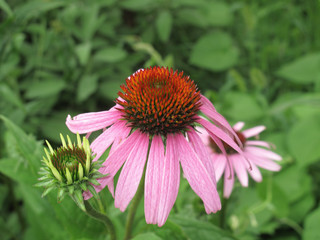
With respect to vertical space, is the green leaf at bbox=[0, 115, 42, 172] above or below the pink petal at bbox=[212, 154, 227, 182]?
above

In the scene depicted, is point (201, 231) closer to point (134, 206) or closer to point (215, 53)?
point (134, 206)

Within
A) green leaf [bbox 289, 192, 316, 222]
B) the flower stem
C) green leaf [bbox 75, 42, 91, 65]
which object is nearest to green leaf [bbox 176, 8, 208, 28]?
green leaf [bbox 75, 42, 91, 65]

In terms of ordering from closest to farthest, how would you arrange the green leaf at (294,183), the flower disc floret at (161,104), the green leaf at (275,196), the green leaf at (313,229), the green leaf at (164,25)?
the flower disc floret at (161,104)
the green leaf at (313,229)
the green leaf at (275,196)
the green leaf at (294,183)
the green leaf at (164,25)

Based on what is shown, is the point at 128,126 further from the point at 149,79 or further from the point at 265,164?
the point at 265,164

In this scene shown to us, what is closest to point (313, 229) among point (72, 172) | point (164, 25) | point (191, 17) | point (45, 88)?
point (72, 172)

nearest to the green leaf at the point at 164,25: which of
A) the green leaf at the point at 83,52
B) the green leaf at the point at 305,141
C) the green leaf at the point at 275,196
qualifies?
the green leaf at the point at 83,52

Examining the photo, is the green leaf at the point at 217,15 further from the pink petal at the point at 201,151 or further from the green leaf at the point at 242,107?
the pink petal at the point at 201,151

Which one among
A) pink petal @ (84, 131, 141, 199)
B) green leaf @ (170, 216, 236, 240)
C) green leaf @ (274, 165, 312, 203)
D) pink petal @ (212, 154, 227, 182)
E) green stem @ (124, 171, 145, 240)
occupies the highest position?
pink petal @ (84, 131, 141, 199)

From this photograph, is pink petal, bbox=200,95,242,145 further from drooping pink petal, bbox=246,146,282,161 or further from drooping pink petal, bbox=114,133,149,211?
drooping pink petal, bbox=246,146,282,161
